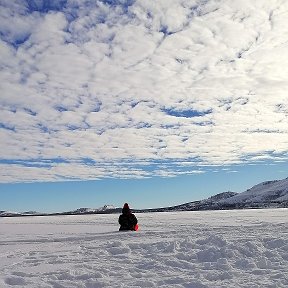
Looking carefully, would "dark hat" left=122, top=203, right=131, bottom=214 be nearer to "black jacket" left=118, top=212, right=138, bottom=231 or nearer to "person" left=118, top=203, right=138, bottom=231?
"person" left=118, top=203, right=138, bottom=231

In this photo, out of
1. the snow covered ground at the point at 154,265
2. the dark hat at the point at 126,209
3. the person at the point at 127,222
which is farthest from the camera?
the dark hat at the point at 126,209

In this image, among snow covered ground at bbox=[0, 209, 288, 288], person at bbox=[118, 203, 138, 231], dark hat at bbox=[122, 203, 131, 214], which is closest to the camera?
snow covered ground at bbox=[0, 209, 288, 288]

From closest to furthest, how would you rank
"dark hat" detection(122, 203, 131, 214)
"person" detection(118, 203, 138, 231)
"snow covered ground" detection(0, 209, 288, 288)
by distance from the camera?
"snow covered ground" detection(0, 209, 288, 288) → "person" detection(118, 203, 138, 231) → "dark hat" detection(122, 203, 131, 214)

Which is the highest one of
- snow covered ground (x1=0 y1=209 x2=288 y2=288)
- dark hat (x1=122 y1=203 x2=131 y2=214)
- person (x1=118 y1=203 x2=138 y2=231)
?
dark hat (x1=122 y1=203 x2=131 y2=214)

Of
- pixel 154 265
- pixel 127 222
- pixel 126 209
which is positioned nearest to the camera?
pixel 154 265

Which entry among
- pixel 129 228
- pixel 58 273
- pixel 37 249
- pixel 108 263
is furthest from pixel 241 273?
pixel 129 228

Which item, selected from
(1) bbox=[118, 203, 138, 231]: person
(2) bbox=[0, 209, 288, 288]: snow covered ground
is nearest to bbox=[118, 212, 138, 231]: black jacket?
(1) bbox=[118, 203, 138, 231]: person

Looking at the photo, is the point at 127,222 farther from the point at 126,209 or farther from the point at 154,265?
the point at 154,265

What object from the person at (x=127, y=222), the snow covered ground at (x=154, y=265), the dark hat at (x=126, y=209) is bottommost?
the snow covered ground at (x=154, y=265)

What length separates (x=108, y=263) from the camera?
9836 mm

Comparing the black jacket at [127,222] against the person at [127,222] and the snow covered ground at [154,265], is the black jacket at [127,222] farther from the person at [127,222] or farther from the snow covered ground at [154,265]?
the snow covered ground at [154,265]

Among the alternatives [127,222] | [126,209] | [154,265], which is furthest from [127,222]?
[154,265]

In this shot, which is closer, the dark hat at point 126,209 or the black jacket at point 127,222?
the black jacket at point 127,222

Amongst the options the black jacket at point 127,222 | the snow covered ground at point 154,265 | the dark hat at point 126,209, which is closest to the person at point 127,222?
the black jacket at point 127,222
